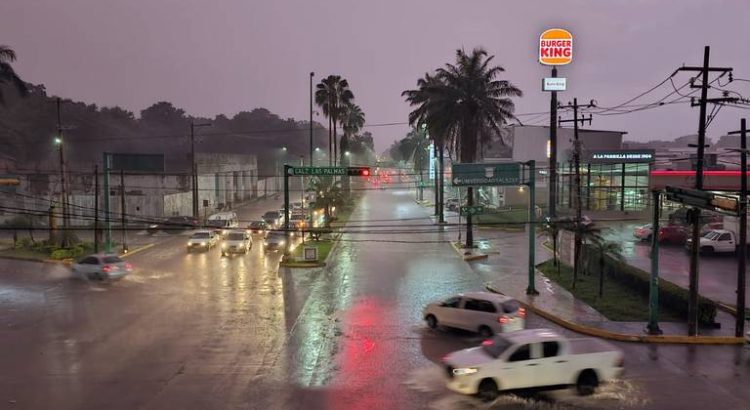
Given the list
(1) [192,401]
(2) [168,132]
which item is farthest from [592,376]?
(2) [168,132]

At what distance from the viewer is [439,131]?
44656mm

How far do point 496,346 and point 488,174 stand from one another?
16.3 m

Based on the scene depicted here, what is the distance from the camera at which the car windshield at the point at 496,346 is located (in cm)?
1390

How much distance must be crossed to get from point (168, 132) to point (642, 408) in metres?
165

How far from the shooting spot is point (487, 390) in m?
13.6

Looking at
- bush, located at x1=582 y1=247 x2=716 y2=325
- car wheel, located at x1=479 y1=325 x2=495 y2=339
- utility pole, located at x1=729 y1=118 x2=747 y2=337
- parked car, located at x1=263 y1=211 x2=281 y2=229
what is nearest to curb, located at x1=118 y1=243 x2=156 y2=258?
parked car, located at x1=263 y1=211 x2=281 y2=229

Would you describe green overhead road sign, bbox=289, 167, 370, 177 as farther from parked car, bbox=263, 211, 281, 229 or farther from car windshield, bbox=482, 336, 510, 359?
parked car, bbox=263, 211, 281, 229

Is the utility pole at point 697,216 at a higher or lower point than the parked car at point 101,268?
higher

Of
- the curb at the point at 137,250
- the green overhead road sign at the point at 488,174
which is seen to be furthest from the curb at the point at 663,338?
the curb at the point at 137,250

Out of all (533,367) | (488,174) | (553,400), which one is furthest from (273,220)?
(553,400)

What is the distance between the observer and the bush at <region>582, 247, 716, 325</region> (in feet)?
67.5

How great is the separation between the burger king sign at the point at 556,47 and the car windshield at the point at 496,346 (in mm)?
30389

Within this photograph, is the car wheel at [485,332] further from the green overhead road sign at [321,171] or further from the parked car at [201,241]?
the parked car at [201,241]

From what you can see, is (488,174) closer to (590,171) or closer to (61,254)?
(61,254)
